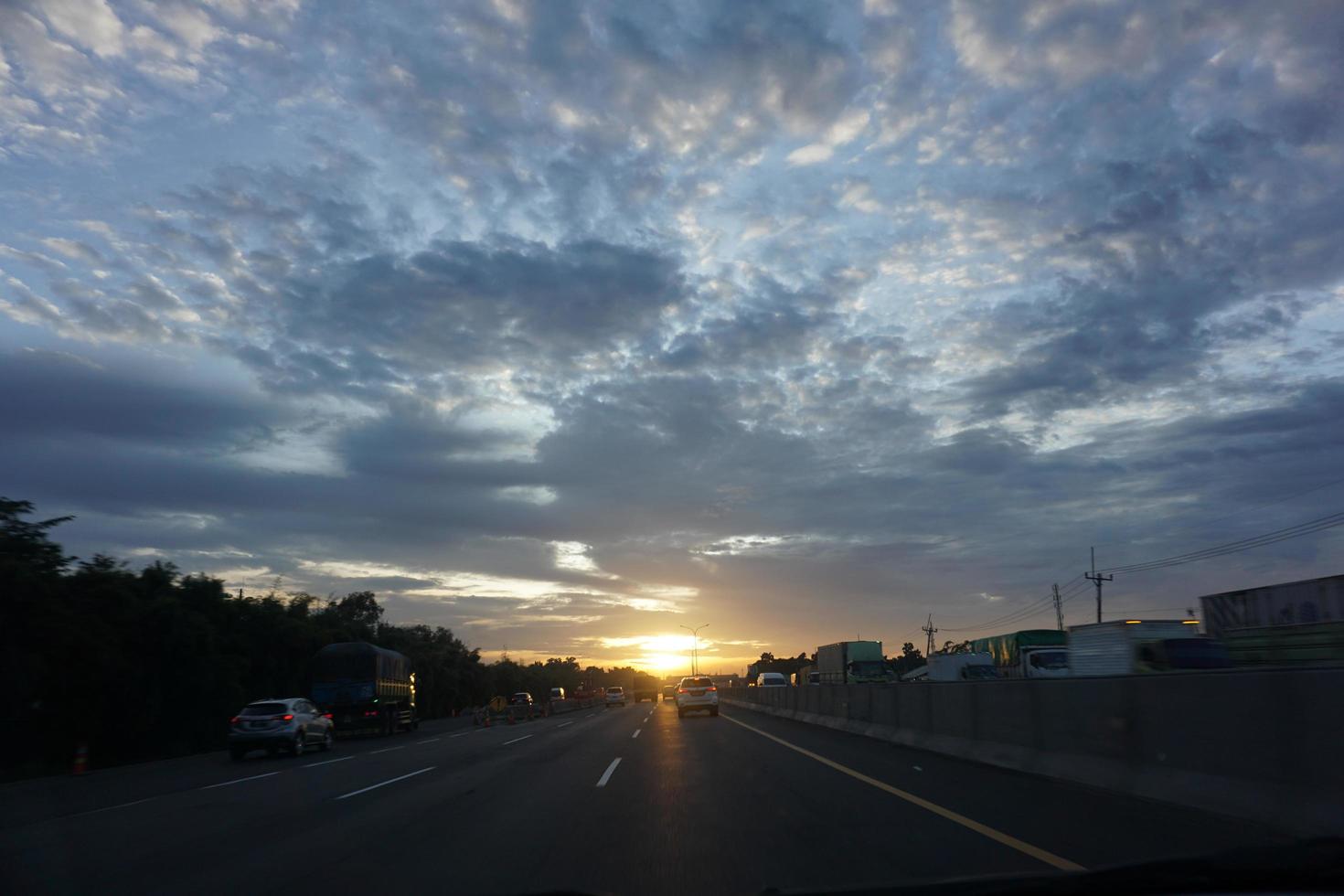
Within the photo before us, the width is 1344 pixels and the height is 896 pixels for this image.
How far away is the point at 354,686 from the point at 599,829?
1228 inches

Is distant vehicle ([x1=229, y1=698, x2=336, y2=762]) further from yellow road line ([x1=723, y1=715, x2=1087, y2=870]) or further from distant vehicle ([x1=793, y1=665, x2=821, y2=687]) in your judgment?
distant vehicle ([x1=793, y1=665, x2=821, y2=687])

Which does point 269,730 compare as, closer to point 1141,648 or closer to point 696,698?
point 696,698

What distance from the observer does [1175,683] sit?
10.6 metres

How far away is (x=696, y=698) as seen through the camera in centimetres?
4412

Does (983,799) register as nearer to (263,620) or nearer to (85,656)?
(85,656)

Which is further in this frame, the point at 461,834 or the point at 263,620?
the point at 263,620

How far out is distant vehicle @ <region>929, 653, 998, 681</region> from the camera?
4841 cm

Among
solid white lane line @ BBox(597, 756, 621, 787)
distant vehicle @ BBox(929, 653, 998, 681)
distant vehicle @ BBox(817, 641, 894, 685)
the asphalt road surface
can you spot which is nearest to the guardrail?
the asphalt road surface

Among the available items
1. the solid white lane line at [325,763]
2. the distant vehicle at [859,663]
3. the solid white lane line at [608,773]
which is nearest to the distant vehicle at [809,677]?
the distant vehicle at [859,663]

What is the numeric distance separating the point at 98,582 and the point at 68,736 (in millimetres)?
5206

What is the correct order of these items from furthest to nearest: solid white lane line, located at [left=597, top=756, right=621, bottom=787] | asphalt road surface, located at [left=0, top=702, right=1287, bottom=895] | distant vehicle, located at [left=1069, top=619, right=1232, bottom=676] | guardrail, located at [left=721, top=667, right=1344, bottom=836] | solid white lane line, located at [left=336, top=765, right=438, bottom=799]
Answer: distant vehicle, located at [left=1069, top=619, right=1232, bottom=676]
solid white lane line, located at [left=336, top=765, right=438, bottom=799]
solid white lane line, located at [left=597, top=756, right=621, bottom=787]
guardrail, located at [left=721, top=667, right=1344, bottom=836]
asphalt road surface, located at [left=0, top=702, right=1287, bottom=895]

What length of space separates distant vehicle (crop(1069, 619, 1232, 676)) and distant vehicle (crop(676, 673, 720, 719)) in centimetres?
1681

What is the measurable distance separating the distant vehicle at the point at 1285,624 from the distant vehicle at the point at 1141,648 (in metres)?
0.77

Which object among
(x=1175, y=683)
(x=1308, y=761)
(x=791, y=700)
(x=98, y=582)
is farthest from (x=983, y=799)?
(x=98, y=582)
